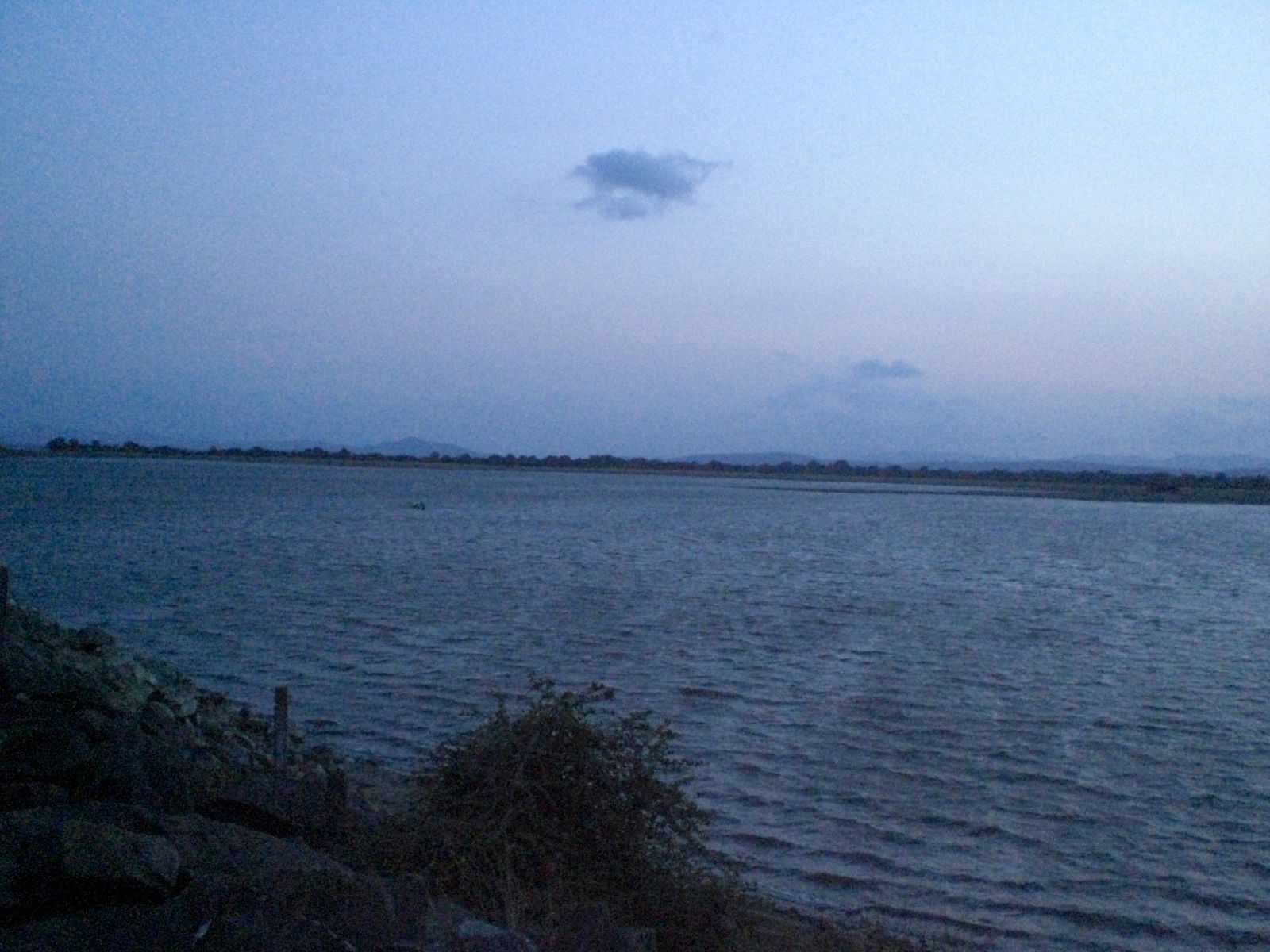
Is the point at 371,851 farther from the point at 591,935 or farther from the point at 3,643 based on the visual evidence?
the point at 3,643

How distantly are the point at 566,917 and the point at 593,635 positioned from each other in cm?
1682

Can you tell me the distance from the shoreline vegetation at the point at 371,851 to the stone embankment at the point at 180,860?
0.01 metres

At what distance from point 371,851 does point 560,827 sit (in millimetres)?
1153

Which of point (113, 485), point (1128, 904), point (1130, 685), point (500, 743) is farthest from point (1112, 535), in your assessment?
point (113, 485)

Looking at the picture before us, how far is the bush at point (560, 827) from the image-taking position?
727 centimetres

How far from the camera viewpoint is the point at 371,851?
24.4ft

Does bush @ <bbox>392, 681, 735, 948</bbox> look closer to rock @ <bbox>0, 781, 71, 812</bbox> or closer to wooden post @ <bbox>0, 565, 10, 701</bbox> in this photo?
rock @ <bbox>0, 781, 71, 812</bbox>

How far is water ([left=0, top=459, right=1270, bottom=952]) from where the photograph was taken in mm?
10773

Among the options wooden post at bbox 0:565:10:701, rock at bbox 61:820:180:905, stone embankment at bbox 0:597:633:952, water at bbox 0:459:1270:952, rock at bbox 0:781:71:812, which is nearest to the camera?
stone embankment at bbox 0:597:633:952

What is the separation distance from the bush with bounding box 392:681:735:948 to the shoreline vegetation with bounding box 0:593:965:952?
13 mm

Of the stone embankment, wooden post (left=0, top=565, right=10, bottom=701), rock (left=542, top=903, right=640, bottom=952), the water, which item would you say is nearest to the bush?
the stone embankment

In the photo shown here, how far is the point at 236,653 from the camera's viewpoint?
67.9ft

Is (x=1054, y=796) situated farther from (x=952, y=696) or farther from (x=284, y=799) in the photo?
(x=284, y=799)

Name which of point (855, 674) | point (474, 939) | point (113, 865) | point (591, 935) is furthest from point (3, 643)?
point (855, 674)
